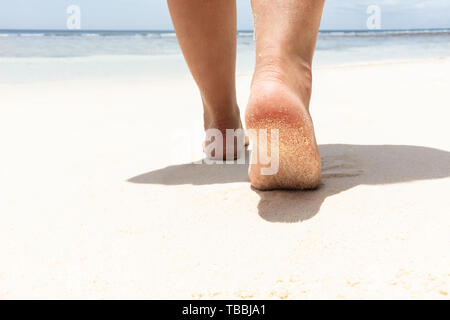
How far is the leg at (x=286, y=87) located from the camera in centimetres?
75

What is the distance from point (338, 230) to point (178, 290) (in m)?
0.27

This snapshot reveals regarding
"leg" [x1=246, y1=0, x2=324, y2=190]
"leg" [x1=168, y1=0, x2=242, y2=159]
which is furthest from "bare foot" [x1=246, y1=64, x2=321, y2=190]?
"leg" [x1=168, y1=0, x2=242, y2=159]

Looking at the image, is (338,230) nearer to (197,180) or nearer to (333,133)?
(197,180)

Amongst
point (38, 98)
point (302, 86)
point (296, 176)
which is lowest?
point (38, 98)

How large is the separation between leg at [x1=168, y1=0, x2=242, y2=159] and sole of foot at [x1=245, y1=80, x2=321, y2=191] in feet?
1.18

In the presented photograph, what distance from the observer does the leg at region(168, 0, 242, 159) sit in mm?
1093

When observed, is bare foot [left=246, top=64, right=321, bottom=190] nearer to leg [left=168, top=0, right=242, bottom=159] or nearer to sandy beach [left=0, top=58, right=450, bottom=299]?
sandy beach [left=0, top=58, right=450, bottom=299]

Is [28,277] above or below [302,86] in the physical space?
below

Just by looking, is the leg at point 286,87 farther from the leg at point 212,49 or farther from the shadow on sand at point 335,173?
the leg at point 212,49

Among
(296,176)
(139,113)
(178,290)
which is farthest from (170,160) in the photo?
(139,113)

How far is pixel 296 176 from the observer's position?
85cm

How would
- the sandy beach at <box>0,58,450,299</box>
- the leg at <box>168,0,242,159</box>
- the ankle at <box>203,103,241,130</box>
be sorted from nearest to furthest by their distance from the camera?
the sandy beach at <box>0,58,450,299</box> → the leg at <box>168,0,242,159</box> → the ankle at <box>203,103,241,130</box>

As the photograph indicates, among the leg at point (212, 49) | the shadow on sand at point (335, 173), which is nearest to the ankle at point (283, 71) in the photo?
the shadow on sand at point (335, 173)
